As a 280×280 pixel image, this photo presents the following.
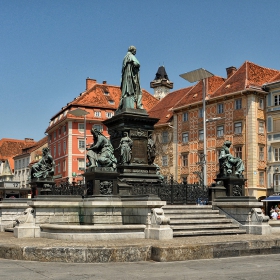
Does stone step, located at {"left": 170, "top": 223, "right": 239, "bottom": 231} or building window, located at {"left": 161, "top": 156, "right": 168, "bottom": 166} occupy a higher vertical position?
building window, located at {"left": 161, "top": 156, "right": 168, "bottom": 166}

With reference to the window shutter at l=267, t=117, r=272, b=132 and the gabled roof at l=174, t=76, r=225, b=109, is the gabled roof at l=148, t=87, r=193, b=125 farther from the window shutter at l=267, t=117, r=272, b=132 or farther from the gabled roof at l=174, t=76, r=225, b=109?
the window shutter at l=267, t=117, r=272, b=132

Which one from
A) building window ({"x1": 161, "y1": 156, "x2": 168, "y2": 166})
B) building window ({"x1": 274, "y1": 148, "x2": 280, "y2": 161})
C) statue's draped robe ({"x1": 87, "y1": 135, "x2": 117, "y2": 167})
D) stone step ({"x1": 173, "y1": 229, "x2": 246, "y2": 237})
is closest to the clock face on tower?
building window ({"x1": 161, "y1": 156, "x2": 168, "y2": 166})

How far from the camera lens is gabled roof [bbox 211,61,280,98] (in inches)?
1904

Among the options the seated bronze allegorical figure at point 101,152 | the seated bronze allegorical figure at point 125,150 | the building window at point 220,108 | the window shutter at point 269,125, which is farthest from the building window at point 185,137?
the seated bronze allegorical figure at point 101,152

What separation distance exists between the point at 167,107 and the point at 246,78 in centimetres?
1345

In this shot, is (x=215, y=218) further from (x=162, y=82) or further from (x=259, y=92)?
(x=162, y=82)

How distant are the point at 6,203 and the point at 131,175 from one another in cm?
527

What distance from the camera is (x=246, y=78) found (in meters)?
48.5

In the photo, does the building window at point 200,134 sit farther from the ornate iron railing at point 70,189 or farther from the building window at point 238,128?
the ornate iron railing at point 70,189

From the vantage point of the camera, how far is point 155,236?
13.6 m

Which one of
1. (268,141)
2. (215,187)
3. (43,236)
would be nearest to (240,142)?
(268,141)

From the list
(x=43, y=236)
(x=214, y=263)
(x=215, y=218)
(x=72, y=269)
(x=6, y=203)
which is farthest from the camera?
(x=6, y=203)

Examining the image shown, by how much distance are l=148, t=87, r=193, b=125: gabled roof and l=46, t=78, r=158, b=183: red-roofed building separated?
19.0 ft

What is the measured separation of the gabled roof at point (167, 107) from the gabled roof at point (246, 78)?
26.0 feet
